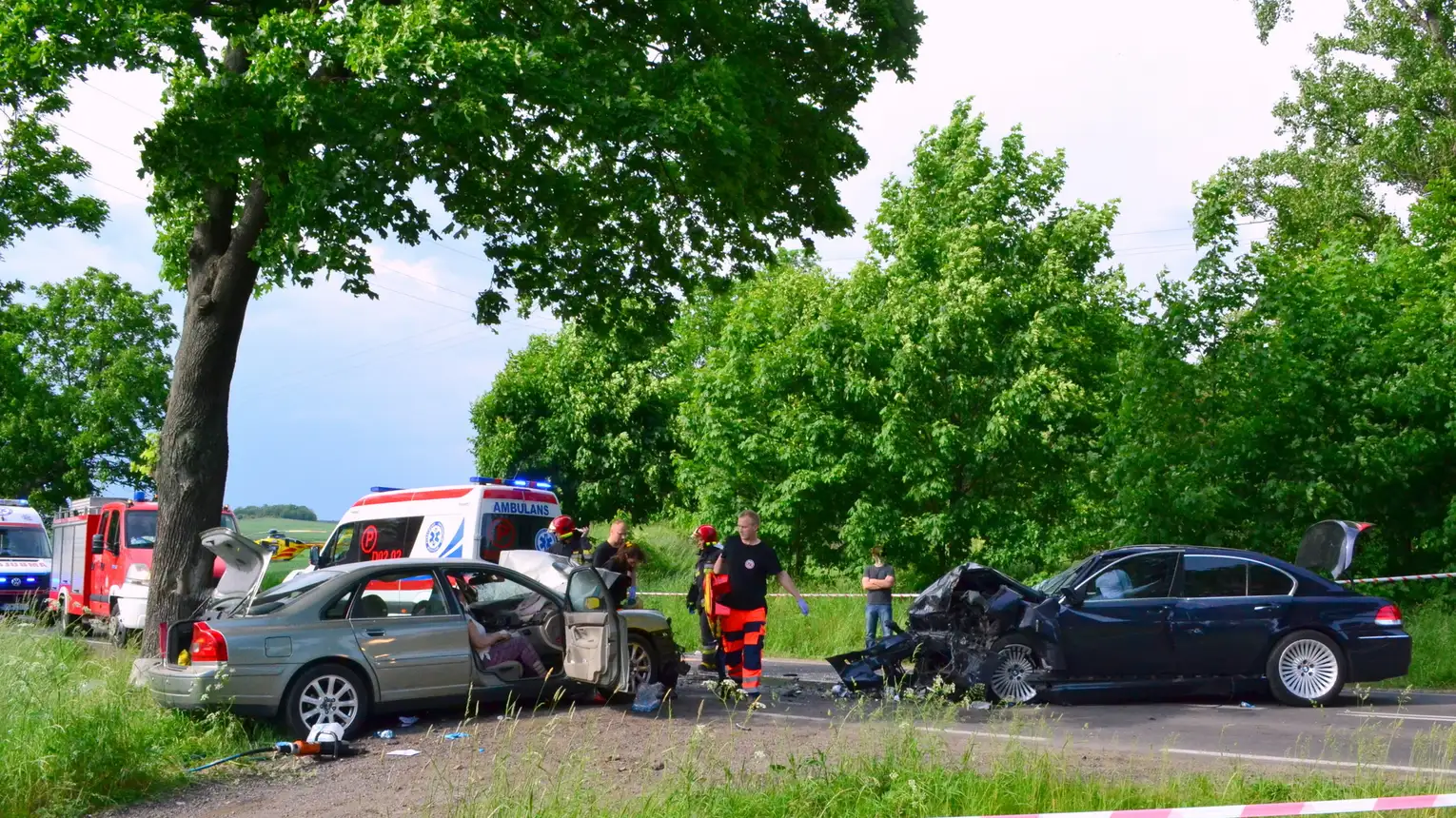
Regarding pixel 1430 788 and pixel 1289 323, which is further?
pixel 1289 323

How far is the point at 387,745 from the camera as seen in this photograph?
372 inches

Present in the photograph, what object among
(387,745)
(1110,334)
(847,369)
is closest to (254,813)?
(387,745)

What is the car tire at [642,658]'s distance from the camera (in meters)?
11.7

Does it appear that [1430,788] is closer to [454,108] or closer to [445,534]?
[454,108]

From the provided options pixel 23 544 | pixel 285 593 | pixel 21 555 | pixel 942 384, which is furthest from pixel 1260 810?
pixel 23 544

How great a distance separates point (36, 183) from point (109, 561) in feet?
26.0

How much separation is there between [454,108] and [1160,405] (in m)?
11.7

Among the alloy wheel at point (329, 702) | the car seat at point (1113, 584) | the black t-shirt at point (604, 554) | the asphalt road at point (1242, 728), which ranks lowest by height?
the asphalt road at point (1242, 728)

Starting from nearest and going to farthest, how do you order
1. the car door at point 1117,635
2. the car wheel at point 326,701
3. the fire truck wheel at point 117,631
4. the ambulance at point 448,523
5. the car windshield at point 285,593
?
the car wheel at point 326,701
the car windshield at point 285,593
the car door at point 1117,635
the ambulance at point 448,523
the fire truck wheel at point 117,631

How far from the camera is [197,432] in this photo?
13180 millimetres

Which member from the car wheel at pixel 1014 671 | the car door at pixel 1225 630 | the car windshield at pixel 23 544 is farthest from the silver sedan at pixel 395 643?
the car windshield at pixel 23 544

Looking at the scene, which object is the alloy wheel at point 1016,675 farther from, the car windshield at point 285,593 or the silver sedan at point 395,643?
the car windshield at point 285,593

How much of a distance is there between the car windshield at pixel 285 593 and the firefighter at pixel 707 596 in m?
3.52

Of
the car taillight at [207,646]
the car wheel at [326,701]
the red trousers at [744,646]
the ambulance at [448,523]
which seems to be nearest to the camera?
the car taillight at [207,646]
